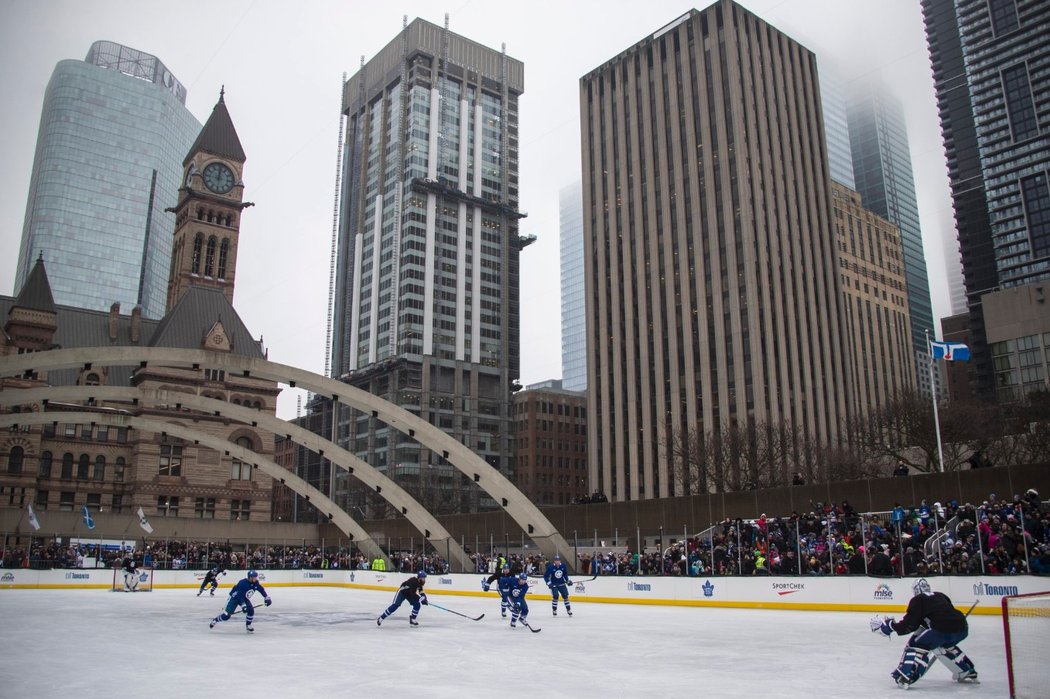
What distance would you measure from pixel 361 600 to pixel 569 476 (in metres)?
111

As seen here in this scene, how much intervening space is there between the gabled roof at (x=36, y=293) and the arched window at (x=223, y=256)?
22.3m

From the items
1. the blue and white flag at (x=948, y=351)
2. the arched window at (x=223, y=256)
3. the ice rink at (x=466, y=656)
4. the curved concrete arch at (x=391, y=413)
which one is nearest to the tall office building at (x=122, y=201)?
the arched window at (x=223, y=256)

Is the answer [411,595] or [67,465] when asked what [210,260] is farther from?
[411,595]

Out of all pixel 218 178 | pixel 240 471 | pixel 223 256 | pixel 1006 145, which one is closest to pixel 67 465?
pixel 240 471

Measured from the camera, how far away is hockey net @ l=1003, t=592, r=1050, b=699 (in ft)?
34.1

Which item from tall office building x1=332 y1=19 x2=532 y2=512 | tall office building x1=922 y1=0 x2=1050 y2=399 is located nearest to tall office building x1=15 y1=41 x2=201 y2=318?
tall office building x1=332 y1=19 x2=532 y2=512

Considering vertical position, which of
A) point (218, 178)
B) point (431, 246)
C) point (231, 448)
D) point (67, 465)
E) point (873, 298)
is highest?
point (431, 246)

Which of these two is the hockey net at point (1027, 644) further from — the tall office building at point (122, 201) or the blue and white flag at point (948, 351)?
the tall office building at point (122, 201)

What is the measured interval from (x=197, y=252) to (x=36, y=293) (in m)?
22.0

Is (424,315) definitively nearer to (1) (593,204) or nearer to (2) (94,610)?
(1) (593,204)

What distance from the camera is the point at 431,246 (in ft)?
474

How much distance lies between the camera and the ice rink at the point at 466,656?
11516 millimetres

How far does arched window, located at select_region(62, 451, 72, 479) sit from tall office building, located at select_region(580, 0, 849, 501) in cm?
6518

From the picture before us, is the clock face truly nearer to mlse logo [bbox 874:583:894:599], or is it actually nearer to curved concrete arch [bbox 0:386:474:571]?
curved concrete arch [bbox 0:386:474:571]
